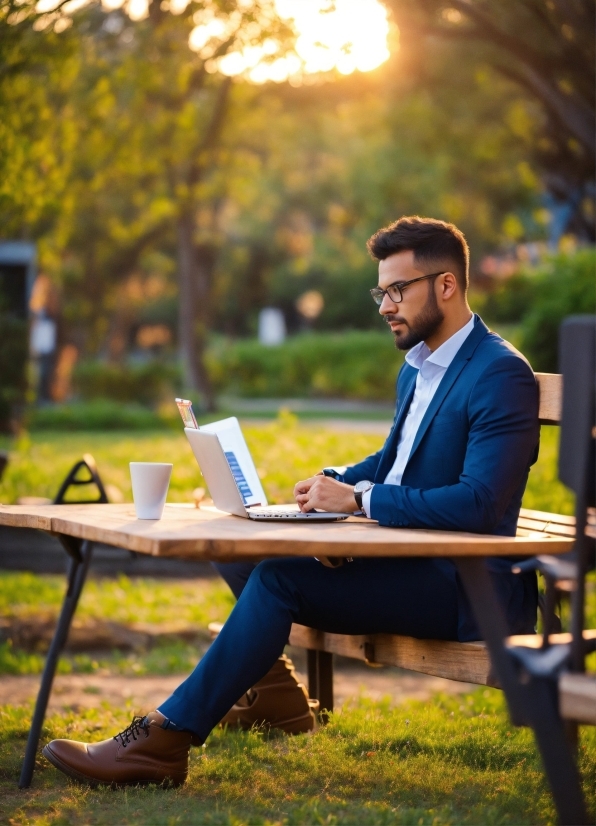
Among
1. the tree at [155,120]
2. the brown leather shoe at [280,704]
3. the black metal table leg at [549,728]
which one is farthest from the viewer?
the tree at [155,120]

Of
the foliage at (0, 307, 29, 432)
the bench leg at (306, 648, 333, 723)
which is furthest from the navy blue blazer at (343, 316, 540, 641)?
the foliage at (0, 307, 29, 432)

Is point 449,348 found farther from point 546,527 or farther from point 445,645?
point 445,645

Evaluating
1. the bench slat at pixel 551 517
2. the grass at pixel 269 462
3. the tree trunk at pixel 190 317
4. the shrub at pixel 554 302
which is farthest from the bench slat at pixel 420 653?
the tree trunk at pixel 190 317

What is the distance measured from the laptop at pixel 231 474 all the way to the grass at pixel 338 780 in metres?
0.87

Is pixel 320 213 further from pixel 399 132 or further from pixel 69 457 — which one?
pixel 69 457

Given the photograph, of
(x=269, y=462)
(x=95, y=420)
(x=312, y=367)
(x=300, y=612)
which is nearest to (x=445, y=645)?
(x=300, y=612)

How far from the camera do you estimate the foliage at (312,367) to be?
34.1 m

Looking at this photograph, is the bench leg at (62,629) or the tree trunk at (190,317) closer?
the bench leg at (62,629)

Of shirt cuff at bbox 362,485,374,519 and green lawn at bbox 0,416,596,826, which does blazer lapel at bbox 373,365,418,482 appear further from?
green lawn at bbox 0,416,596,826

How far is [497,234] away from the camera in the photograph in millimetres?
33906

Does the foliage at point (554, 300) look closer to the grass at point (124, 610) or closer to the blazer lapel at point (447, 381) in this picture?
the grass at point (124, 610)

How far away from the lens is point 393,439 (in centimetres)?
433

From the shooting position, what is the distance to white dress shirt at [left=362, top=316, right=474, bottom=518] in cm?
411

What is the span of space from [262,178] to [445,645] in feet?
144
